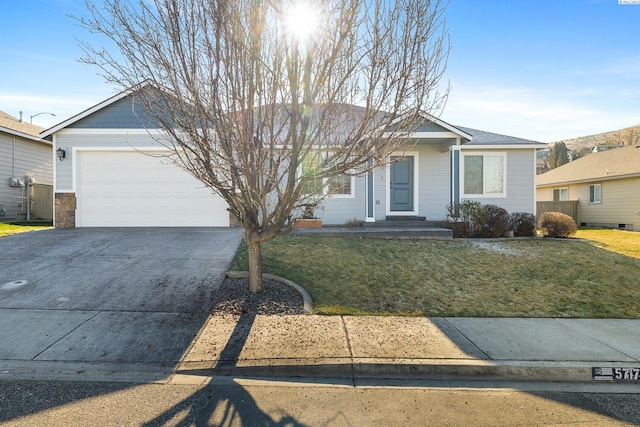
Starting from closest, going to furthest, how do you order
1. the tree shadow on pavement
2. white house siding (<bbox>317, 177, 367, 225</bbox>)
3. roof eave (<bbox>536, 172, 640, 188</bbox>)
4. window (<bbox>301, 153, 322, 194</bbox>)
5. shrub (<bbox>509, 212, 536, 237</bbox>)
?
the tree shadow on pavement → window (<bbox>301, 153, 322, 194</bbox>) → shrub (<bbox>509, 212, 536, 237</bbox>) → white house siding (<bbox>317, 177, 367, 225</bbox>) → roof eave (<bbox>536, 172, 640, 188</bbox>)

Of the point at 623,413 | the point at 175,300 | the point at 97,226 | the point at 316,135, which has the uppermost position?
the point at 316,135

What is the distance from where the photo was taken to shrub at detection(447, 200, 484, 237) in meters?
11.8

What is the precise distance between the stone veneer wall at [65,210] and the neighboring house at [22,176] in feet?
19.1

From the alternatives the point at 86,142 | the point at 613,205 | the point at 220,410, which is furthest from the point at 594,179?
the point at 86,142

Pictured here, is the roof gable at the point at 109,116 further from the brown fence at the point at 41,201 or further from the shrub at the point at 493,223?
the shrub at the point at 493,223

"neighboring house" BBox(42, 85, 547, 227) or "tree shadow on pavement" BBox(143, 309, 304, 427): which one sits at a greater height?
"neighboring house" BBox(42, 85, 547, 227)

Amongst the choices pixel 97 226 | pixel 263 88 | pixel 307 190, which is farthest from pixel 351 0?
pixel 97 226

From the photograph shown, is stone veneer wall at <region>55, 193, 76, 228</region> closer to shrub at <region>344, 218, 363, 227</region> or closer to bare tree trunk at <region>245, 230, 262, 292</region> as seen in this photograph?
bare tree trunk at <region>245, 230, 262, 292</region>

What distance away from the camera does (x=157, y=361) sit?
4.11 m

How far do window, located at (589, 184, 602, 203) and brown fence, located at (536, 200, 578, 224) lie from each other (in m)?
0.81

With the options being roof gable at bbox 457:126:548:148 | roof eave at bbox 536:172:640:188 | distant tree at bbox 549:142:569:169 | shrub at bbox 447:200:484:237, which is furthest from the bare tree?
distant tree at bbox 549:142:569:169

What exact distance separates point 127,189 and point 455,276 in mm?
10350

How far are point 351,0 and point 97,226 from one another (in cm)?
→ 1101

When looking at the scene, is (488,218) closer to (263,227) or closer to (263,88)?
(263,227)
